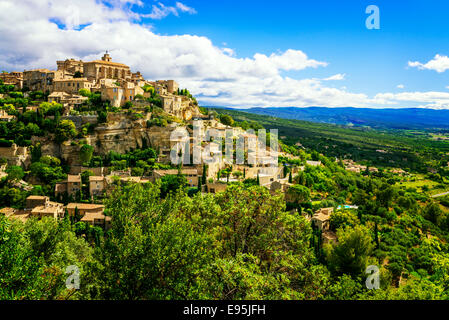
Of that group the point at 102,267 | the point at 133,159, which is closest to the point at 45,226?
the point at 102,267

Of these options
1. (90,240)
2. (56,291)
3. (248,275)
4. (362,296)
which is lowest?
(90,240)

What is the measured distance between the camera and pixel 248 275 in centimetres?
901

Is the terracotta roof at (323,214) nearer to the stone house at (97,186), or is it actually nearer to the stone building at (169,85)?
the stone house at (97,186)

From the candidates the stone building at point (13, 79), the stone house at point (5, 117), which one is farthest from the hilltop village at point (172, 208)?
the stone house at point (5, 117)

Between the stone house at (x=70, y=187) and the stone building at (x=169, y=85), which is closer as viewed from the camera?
the stone house at (x=70, y=187)

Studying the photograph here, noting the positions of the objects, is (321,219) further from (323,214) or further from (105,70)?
(105,70)

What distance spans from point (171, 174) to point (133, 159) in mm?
8998

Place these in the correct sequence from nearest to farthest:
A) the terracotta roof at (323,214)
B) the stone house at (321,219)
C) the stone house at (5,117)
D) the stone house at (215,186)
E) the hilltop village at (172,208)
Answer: the hilltop village at (172,208), the stone house at (321,219), the terracotta roof at (323,214), the stone house at (215,186), the stone house at (5,117)

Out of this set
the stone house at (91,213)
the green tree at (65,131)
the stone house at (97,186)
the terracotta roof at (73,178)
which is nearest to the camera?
the stone house at (91,213)

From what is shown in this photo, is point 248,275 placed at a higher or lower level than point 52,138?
lower

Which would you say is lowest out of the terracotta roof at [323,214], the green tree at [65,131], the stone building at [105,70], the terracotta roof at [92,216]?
the terracotta roof at [92,216]

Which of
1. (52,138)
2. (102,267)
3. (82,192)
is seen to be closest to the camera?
(102,267)

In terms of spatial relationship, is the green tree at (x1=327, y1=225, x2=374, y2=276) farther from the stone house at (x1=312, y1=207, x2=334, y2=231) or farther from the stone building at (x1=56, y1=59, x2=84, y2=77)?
the stone building at (x1=56, y1=59, x2=84, y2=77)
